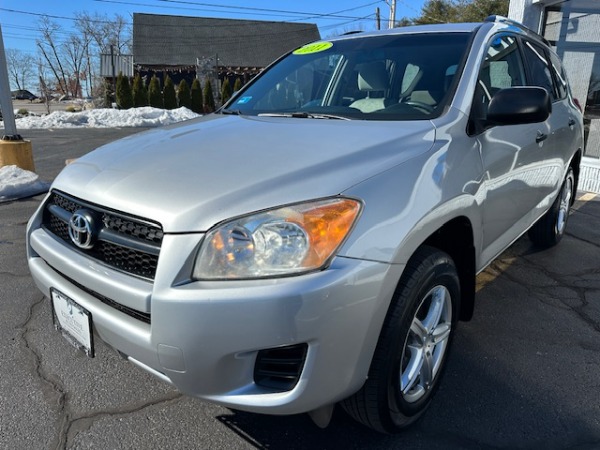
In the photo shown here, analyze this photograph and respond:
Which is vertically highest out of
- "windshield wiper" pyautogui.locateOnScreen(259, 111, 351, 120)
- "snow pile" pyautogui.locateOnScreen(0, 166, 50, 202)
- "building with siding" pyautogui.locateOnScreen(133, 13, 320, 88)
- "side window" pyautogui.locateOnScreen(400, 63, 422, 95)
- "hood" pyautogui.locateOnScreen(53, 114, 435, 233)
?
"building with siding" pyautogui.locateOnScreen(133, 13, 320, 88)

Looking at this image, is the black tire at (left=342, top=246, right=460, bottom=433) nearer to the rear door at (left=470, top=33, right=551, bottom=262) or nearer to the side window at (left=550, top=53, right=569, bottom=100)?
the rear door at (left=470, top=33, right=551, bottom=262)

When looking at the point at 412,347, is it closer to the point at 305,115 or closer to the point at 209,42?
the point at 305,115

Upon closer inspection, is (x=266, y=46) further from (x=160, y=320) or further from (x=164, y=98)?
(x=160, y=320)

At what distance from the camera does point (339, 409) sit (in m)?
2.10

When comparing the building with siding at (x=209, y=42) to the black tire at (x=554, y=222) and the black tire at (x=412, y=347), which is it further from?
the black tire at (x=412, y=347)

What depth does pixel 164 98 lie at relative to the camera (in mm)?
23859

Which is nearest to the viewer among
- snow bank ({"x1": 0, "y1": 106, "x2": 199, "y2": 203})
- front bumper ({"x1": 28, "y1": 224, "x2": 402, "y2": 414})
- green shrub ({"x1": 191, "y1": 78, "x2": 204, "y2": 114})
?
front bumper ({"x1": 28, "y1": 224, "x2": 402, "y2": 414})

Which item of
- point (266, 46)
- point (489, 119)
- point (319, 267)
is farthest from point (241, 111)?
point (266, 46)

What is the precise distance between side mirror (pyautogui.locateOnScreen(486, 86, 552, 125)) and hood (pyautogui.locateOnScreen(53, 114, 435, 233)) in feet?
1.21

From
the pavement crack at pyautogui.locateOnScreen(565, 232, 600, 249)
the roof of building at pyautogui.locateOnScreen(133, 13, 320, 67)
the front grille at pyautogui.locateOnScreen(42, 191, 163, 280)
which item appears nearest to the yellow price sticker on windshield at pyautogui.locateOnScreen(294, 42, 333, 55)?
the front grille at pyautogui.locateOnScreen(42, 191, 163, 280)

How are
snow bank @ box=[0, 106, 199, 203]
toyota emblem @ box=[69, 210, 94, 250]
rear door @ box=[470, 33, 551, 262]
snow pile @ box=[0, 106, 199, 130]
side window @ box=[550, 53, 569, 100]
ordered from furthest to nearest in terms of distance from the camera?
snow pile @ box=[0, 106, 199, 130], snow bank @ box=[0, 106, 199, 203], side window @ box=[550, 53, 569, 100], rear door @ box=[470, 33, 551, 262], toyota emblem @ box=[69, 210, 94, 250]

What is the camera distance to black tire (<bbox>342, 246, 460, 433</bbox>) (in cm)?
167

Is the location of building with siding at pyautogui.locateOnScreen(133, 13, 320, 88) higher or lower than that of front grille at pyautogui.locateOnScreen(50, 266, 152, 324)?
higher

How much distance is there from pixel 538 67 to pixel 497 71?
0.95 meters
